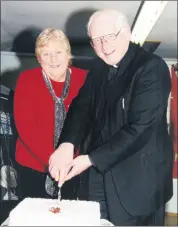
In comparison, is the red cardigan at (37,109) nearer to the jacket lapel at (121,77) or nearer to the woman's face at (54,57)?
the woman's face at (54,57)

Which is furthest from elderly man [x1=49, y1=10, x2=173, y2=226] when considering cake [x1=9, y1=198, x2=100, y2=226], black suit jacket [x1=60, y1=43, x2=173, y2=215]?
cake [x1=9, y1=198, x2=100, y2=226]

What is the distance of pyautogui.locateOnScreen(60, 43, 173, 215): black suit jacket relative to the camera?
1202mm

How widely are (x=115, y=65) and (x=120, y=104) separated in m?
0.16

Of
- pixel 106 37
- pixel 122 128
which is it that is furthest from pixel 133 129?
pixel 106 37

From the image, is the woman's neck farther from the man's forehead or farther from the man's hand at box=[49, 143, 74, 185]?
the man's hand at box=[49, 143, 74, 185]

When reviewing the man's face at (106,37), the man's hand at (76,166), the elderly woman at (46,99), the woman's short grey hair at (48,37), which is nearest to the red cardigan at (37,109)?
the elderly woman at (46,99)

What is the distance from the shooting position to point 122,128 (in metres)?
1.21

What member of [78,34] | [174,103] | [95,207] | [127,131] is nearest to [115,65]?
[127,131]

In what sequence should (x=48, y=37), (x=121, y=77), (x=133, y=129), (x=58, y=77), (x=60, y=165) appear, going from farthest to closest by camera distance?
(x=58, y=77), (x=48, y=37), (x=121, y=77), (x=133, y=129), (x=60, y=165)

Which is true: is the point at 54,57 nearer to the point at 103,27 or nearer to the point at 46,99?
the point at 46,99

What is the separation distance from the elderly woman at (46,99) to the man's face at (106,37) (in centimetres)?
41

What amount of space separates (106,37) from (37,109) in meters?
0.64

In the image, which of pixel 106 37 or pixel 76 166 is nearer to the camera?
pixel 76 166

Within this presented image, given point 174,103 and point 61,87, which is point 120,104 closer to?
point 61,87
